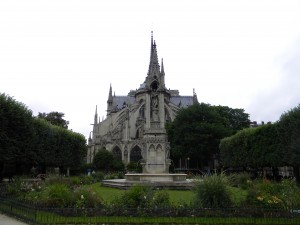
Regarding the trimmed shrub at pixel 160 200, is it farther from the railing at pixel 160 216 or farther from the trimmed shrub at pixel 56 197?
the trimmed shrub at pixel 56 197

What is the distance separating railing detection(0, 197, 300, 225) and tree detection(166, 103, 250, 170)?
47065 mm

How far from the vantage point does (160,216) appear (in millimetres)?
11742

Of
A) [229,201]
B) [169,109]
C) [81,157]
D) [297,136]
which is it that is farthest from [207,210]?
[169,109]

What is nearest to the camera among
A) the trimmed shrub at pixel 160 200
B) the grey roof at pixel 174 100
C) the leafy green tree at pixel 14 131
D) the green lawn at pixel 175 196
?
the trimmed shrub at pixel 160 200

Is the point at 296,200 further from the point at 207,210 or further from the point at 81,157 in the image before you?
the point at 81,157

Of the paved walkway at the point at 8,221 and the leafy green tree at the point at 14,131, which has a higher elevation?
the leafy green tree at the point at 14,131

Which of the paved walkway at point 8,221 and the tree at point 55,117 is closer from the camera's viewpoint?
the paved walkway at point 8,221

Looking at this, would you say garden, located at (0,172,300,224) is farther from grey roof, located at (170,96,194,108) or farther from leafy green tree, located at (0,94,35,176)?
grey roof, located at (170,96,194,108)

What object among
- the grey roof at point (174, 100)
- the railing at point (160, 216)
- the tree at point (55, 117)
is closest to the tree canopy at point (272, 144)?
the railing at point (160, 216)

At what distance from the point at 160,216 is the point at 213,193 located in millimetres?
2600

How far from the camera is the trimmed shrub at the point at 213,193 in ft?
42.1

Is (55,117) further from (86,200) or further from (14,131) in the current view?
(86,200)

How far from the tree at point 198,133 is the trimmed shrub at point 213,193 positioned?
150 ft

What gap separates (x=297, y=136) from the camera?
101 feet
